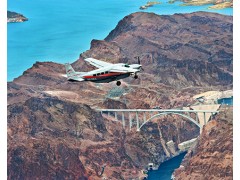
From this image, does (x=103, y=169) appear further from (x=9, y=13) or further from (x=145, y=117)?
(x=9, y=13)

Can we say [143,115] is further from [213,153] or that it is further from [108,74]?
[108,74]

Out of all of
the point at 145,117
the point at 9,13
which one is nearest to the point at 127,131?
the point at 145,117

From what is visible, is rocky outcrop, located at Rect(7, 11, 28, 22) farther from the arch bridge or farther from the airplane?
the arch bridge

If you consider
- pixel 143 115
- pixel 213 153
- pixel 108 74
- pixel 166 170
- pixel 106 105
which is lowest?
pixel 166 170

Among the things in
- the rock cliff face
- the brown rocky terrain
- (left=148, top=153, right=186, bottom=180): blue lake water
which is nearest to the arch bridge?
the brown rocky terrain

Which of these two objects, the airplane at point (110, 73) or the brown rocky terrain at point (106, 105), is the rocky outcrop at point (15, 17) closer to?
the brown rocky terrain at point (106, 105)

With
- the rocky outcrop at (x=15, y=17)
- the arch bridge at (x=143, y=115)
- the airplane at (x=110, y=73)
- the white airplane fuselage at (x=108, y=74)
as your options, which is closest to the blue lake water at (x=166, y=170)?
the arch bridge at (x=143, y=115)

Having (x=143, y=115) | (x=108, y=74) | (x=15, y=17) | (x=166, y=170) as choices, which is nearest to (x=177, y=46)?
(x=143, y=115)
